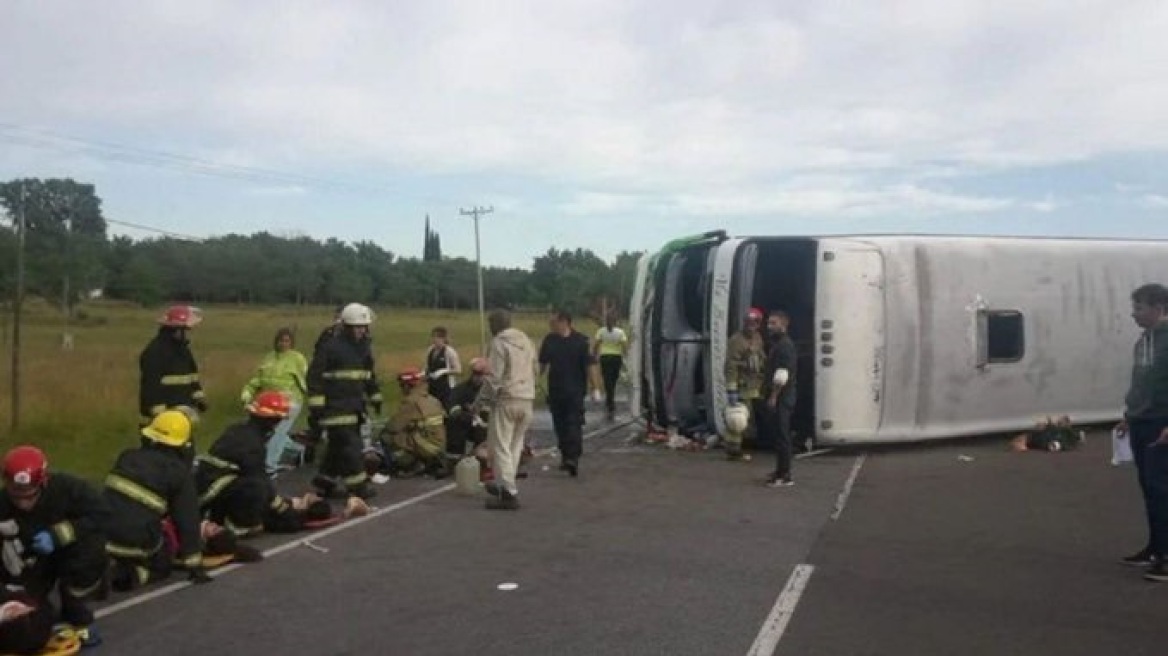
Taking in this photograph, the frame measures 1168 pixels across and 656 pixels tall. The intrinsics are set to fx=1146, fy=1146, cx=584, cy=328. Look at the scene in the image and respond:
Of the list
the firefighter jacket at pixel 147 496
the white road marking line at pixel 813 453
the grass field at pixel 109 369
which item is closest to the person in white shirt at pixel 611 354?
the grass field at pixel 109 369

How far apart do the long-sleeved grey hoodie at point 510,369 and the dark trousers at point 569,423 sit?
1.39 metres

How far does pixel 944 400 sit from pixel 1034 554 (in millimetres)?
5997

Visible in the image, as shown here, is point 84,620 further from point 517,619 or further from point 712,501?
point 712,501

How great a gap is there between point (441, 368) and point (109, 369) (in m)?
12.0

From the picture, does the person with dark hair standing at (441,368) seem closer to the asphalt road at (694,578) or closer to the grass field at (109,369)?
the grass field at (109,369)

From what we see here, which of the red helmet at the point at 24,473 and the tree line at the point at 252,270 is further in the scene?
the tree line at the point at 252,270

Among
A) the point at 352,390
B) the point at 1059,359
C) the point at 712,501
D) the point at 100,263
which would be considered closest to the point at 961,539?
→ the point at 712,501

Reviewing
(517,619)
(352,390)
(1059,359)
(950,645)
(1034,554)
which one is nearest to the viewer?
(950,645)

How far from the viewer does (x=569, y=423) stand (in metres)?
11.6

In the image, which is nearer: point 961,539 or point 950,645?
point 950,645

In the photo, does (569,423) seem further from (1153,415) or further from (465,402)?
(1153,415)

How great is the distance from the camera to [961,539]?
8.37m

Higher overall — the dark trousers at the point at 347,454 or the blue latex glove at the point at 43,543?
the blue latex glove at the point at 43,543

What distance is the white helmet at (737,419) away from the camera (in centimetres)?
1262
